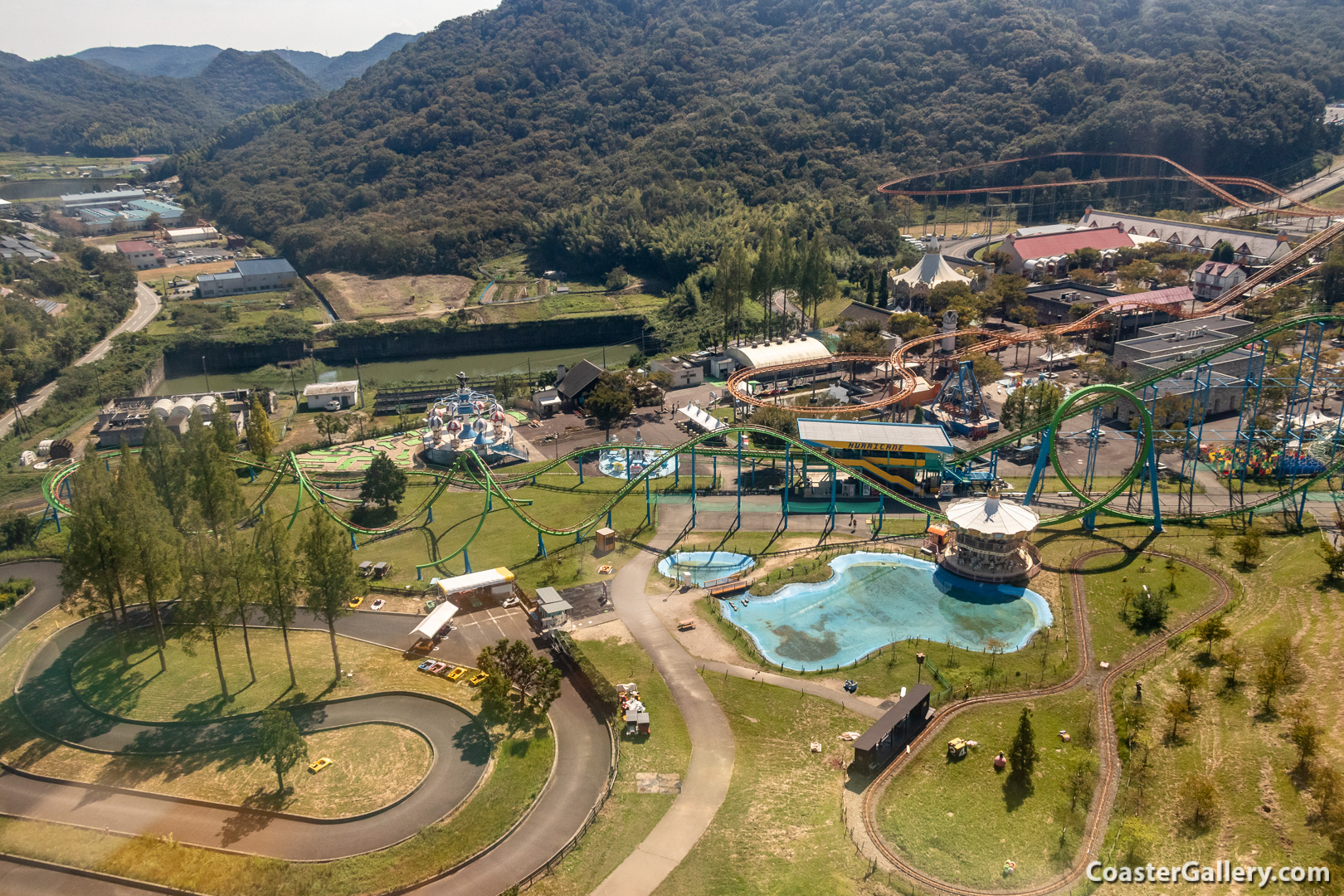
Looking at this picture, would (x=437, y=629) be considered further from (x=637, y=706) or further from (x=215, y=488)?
(x=215, y=488)

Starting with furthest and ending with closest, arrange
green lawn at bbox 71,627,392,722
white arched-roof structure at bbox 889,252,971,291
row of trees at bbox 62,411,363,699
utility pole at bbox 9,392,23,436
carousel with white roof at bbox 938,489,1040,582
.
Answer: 1. white arched-roof structure at bbox 889,252,971,291
2. utility pole at bbox 9,392,23,436
3. carousel with white roof at bbox 938,489,1040,582
4. green lawn at bbox 71,627,392,722
5. row of trees at bbox 62,411,363,699

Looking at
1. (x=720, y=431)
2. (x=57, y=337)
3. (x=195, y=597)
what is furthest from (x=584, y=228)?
(x=195, y=597)

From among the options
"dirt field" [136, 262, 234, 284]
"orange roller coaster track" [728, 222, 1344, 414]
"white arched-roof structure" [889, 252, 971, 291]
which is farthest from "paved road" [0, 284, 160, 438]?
"white arched-roof structure" [889, 252, 971, 291]

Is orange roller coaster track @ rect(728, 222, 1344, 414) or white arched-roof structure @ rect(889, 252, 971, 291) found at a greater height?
white arched-roof structure @ rect(889, 252, 971, 291)

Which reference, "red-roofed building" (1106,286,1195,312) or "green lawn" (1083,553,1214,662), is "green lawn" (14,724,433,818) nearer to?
"green lawn" (1083,553,1214,662)

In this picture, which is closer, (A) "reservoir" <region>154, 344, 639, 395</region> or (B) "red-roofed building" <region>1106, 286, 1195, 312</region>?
(B) "red-roofed building" <region>1106, 286, 1195, 312</region>

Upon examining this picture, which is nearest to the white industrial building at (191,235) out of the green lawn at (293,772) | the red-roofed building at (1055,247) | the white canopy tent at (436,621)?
the red-roofed building at (1055,247)

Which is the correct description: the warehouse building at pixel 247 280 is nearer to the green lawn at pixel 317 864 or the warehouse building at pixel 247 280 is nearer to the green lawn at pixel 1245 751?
the green lawn at pixel 317 864
